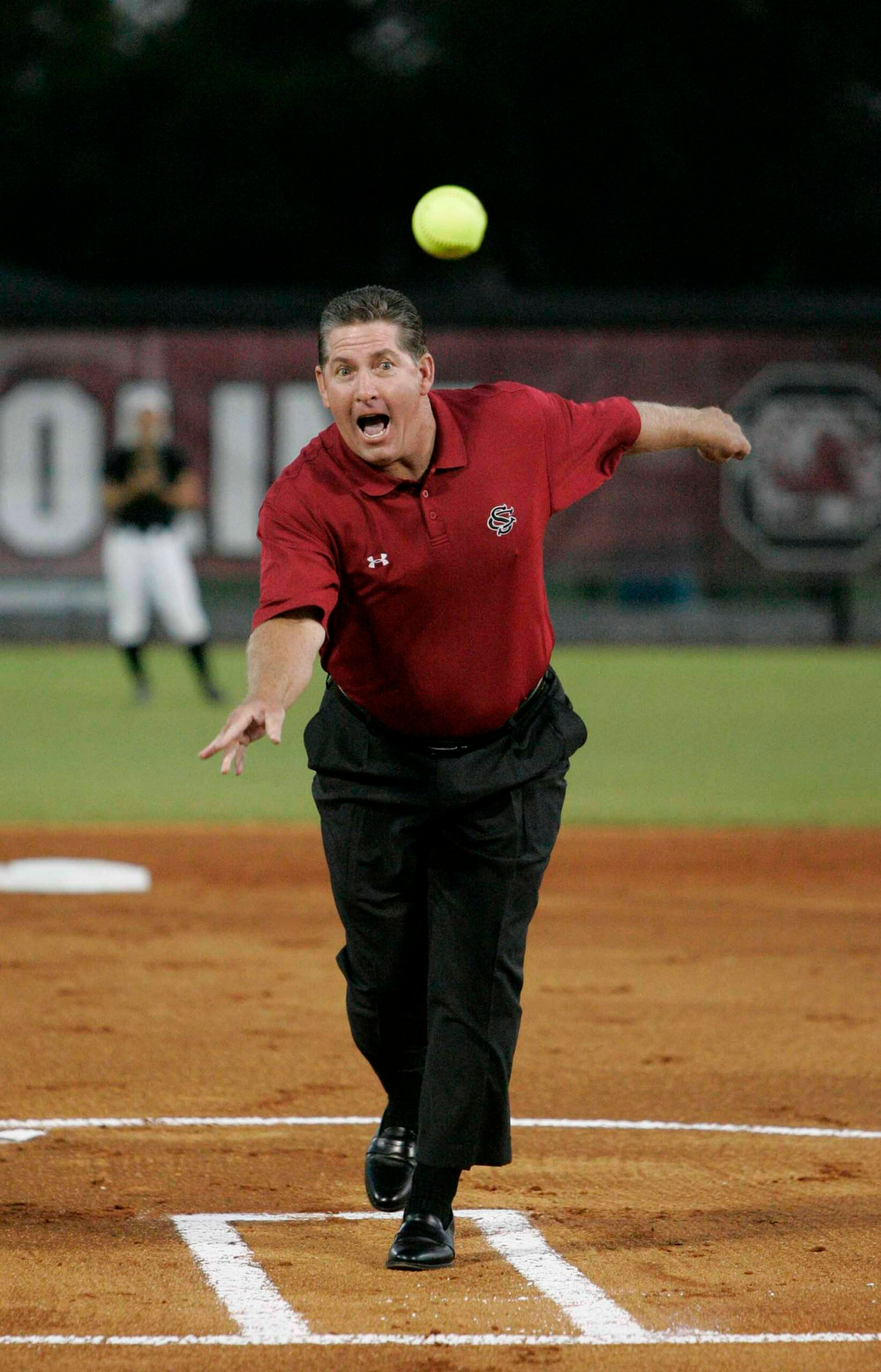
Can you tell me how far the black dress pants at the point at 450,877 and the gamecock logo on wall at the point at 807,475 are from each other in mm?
19783

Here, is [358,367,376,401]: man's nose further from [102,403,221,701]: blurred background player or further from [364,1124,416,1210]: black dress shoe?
[102,403,221,701]: blurred background player

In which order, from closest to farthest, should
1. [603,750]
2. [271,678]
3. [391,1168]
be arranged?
[271,678]
[391,1168]
[603,750]

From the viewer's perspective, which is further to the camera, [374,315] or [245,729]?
[374,315]

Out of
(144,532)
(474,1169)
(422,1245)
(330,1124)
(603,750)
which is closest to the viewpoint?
(422,1245)

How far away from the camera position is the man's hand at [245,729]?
3523 mm

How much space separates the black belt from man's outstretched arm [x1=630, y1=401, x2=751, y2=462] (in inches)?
25.4

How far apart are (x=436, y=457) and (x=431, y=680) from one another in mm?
441

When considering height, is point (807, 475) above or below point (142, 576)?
above

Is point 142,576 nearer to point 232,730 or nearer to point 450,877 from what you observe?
point 450,877

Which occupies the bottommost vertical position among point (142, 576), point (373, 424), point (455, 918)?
point (455, 918)

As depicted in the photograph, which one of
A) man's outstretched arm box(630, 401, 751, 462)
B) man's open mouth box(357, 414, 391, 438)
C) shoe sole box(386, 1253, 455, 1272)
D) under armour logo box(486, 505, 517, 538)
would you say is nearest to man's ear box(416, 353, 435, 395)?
man's open mouth box(357, 414, 391, 438)

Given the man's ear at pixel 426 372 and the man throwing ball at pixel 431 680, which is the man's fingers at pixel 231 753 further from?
the man's ear at pixel 426 372

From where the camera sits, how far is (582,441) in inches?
169

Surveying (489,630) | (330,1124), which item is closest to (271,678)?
(489,630)
